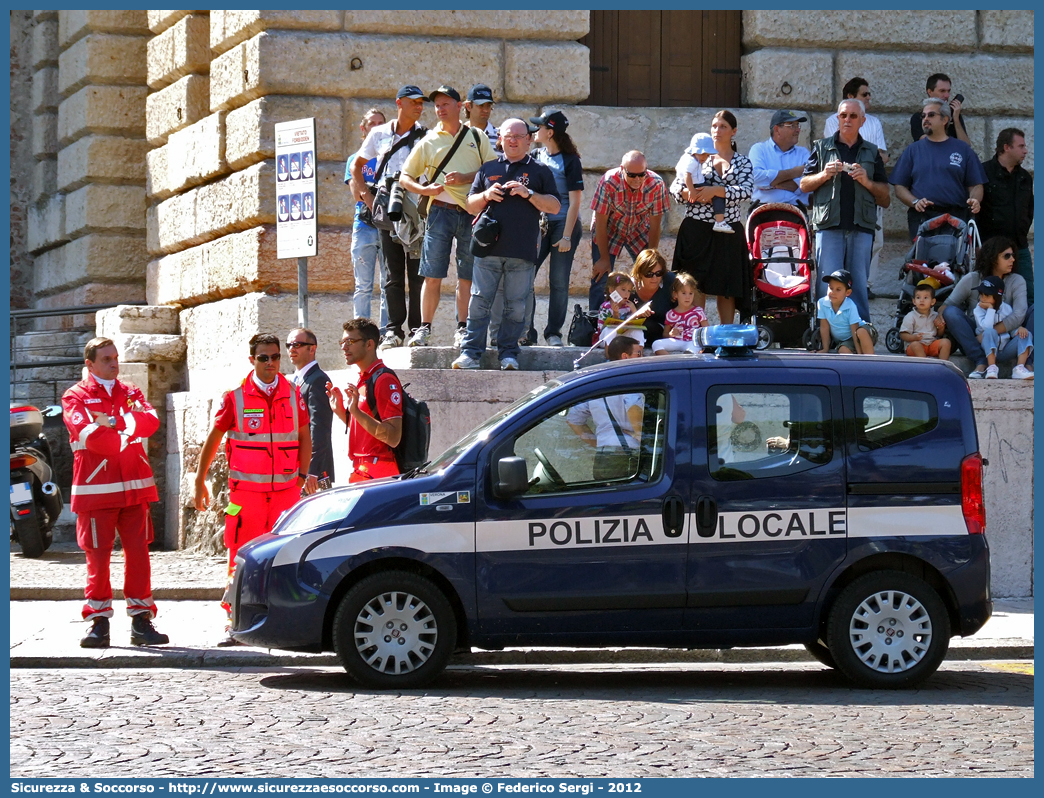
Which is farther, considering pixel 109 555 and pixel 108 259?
pixel 108 259

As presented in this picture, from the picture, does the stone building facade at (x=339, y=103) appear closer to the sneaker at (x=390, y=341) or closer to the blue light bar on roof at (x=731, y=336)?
the sneaker at (x=390, y=341)

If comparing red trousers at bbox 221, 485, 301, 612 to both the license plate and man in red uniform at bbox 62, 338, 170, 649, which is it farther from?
the license plate

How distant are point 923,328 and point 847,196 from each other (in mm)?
1227

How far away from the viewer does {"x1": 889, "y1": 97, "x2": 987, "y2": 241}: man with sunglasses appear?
13.5 meters

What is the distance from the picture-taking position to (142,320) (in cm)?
1571

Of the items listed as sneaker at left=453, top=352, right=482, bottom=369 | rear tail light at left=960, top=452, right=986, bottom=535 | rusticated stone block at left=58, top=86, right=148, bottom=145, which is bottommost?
rear tail light at left=960, top=452, right=986, bottom=535

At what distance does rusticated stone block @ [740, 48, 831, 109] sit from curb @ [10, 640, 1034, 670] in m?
6.29

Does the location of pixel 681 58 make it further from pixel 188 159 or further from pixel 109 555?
pixel 109 555

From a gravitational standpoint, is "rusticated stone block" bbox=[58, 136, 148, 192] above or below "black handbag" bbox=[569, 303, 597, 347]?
above

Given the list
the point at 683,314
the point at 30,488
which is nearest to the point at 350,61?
the point at 683,314

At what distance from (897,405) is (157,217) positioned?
10.1 m

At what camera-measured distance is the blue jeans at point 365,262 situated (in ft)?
42.9

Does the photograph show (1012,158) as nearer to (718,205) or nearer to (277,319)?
(718,205)

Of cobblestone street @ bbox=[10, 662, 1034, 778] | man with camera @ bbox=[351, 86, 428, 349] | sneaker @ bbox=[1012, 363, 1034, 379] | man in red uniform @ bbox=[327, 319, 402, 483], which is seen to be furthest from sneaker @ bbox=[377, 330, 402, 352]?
sneaker @ bbox=[1012, 363, 1034, 379]
